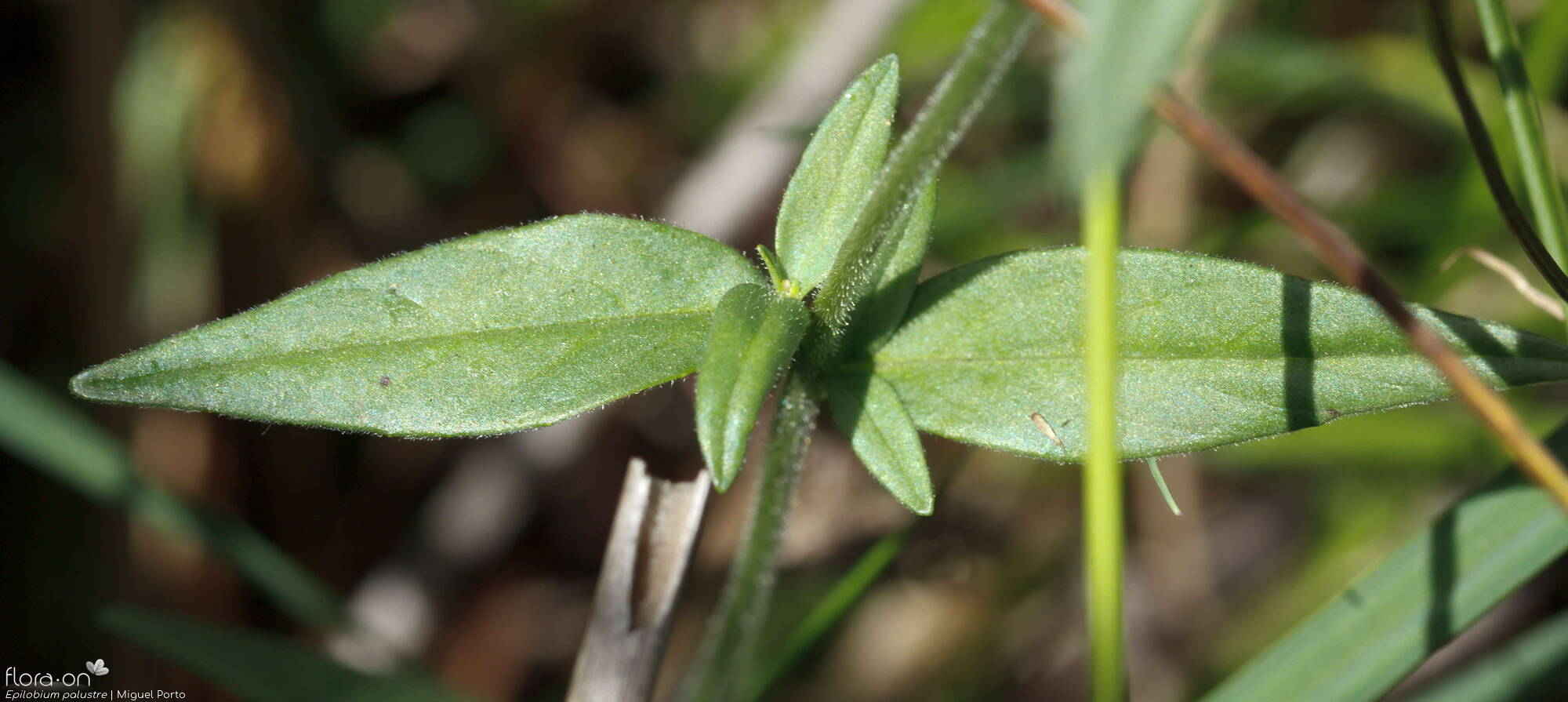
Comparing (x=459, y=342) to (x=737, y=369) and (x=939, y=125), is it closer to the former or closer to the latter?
(x=737, y=369)

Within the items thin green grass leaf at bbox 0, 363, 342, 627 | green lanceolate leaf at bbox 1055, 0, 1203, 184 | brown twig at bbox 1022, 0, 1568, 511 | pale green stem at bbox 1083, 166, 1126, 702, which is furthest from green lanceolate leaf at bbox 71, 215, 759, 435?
thin green grass leaf at bbox 0, 363, 342, 627

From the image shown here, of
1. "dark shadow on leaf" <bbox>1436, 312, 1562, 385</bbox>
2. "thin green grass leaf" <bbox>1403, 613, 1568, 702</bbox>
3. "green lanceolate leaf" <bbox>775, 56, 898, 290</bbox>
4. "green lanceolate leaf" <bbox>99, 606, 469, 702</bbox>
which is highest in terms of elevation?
"green lanceolate leaf" <bbox>775, 56, 898, 290</bbox>

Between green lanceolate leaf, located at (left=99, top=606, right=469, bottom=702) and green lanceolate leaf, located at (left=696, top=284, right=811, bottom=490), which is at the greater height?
green lanceolate leaf, located at (left=99, top=606, right=469, bottom=702)

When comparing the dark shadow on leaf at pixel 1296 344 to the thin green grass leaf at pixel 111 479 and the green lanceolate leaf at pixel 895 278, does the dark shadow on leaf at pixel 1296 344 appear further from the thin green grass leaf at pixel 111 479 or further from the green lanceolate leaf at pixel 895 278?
the thin green grass leaf at pixel 111 479

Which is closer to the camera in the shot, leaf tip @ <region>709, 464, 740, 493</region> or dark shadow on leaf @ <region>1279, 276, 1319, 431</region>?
leaf tip @ <region>709, 464, 740, 493</region>

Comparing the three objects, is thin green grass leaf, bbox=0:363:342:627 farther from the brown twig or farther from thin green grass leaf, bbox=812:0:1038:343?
the brown twig

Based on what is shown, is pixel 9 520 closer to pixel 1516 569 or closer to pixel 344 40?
pixel 344 40

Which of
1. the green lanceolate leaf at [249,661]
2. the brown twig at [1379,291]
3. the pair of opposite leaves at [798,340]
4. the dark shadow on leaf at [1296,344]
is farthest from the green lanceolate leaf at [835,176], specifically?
the green lanceolate leaf at [249,661]

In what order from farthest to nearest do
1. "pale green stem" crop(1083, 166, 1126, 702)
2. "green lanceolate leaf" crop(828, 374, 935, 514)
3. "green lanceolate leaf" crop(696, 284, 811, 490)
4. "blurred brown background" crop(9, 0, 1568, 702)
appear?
1. "blurred brown background" crop(9, 0, 1568, 702)
2. "green lanceolate leaf" crop(828, 374, 935, 514)
3. "green lanceolate leaf" crop(696, 284, 811, 490)
4. "pale green stem" crop(1083, 166, 1126, 702)
